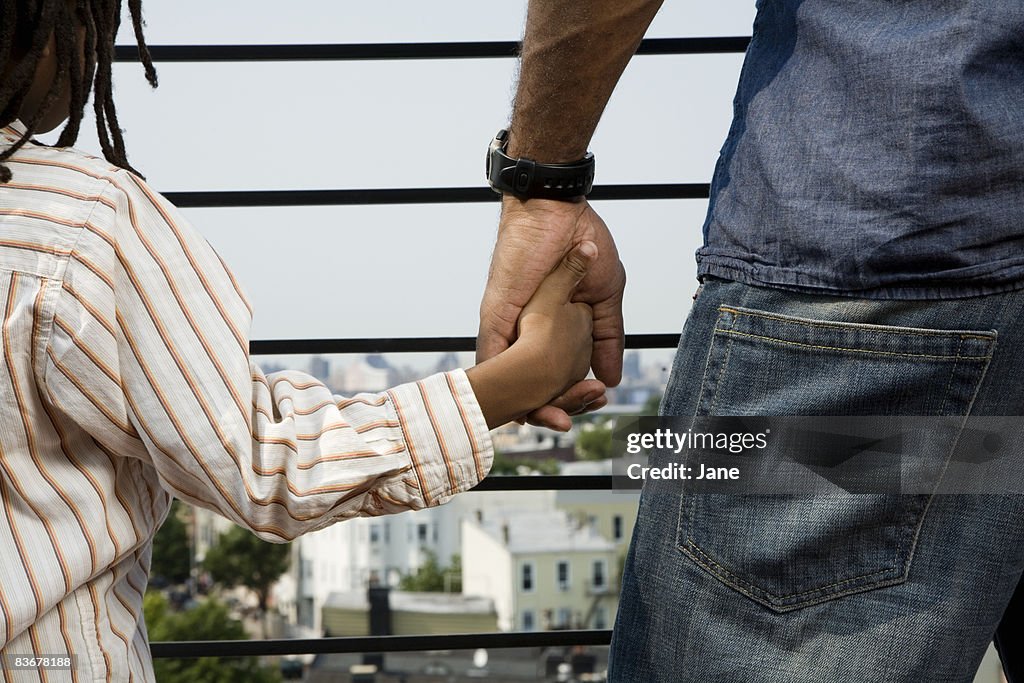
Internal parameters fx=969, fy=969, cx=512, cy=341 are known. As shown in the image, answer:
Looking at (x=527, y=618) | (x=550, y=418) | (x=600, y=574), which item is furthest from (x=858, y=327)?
(x=527, y=618)

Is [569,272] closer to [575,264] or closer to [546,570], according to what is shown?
[575,264]

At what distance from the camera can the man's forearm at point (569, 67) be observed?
3.27 feet

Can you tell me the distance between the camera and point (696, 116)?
6.04 ft

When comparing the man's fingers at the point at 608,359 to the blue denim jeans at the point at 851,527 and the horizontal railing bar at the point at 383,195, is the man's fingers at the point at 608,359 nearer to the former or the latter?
the blue denim jeans at the point at 851,527

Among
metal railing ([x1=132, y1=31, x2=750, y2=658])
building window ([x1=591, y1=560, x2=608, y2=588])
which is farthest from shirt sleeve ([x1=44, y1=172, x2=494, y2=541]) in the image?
building window ([x1=591, y1=560, x2=608, y2=588])

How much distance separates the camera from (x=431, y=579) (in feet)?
131

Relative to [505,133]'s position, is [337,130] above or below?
above

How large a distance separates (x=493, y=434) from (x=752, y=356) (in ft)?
0.92

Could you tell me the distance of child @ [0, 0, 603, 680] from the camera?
857 millimetres

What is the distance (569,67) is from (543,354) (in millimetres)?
309

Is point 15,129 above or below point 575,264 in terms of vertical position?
above

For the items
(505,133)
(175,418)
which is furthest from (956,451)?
(175,418)

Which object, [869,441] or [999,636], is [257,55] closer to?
[869,441]

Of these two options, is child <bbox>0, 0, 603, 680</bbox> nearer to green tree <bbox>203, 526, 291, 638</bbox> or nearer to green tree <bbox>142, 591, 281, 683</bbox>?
green tree <bbox>142, 591, 281, 683</bbox>
